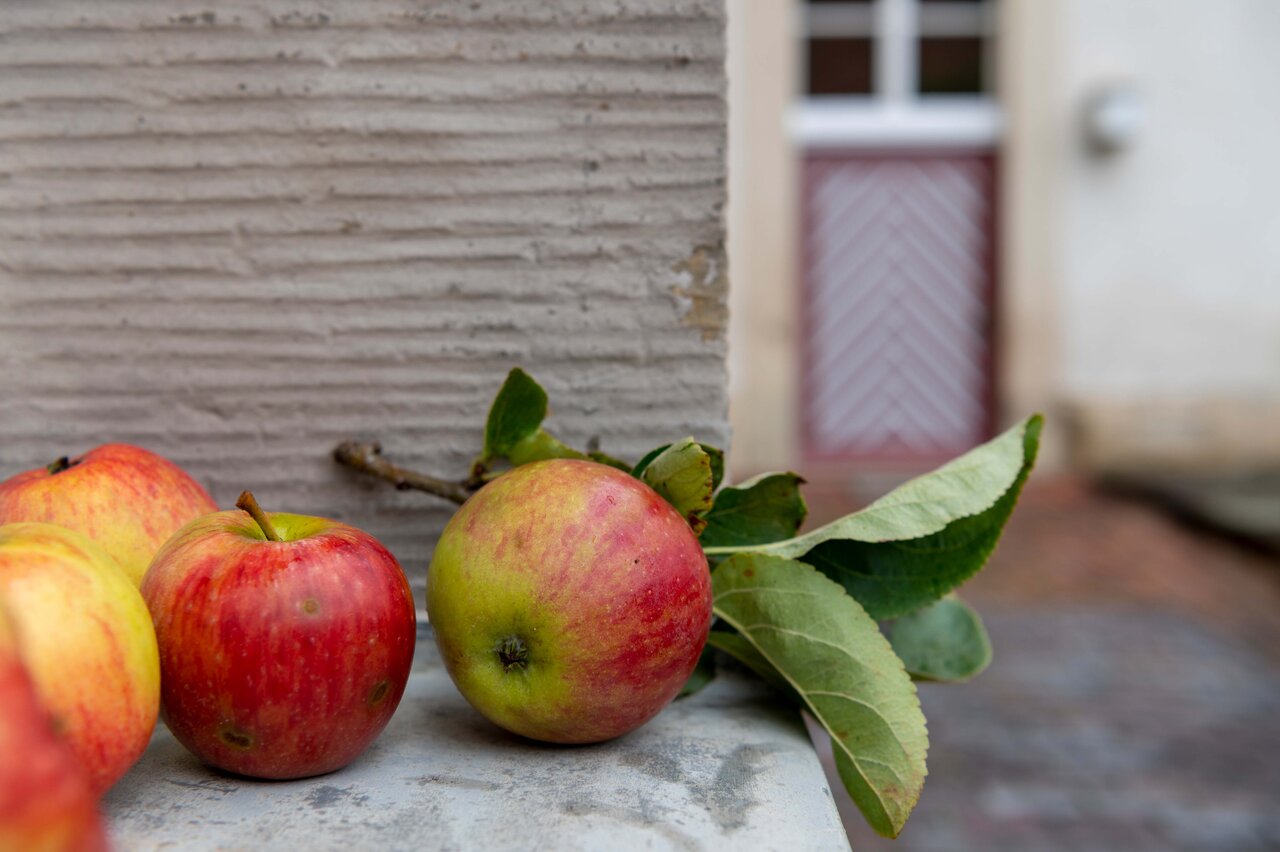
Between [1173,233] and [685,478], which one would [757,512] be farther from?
[1173,233]

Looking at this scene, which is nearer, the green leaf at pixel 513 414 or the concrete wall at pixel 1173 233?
the green leaf at pixel 513 414

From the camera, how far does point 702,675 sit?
123 centimetres

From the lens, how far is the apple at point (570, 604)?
0.92m

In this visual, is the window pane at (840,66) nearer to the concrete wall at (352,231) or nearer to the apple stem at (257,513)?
the concrete wall at (352,231)

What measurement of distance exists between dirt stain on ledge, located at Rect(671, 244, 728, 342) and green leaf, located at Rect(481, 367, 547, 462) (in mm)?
259

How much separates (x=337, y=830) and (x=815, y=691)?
0.45 metres

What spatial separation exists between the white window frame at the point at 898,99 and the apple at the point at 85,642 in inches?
272

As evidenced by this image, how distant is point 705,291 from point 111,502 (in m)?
0.69

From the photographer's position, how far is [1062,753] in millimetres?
3229

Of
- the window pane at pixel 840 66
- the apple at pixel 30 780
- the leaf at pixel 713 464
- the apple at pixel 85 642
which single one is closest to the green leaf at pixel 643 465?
the leaf at pixel 713 464

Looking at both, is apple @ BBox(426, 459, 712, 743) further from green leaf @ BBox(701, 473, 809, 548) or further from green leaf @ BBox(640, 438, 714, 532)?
green leaf @ BBox(701, 473, 809, 548)

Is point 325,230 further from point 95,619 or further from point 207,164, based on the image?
point 95,619

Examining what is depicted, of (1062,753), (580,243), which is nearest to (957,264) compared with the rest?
(1062,753)

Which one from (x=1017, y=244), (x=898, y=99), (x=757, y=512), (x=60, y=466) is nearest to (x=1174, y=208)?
(x=1017, y=244)
